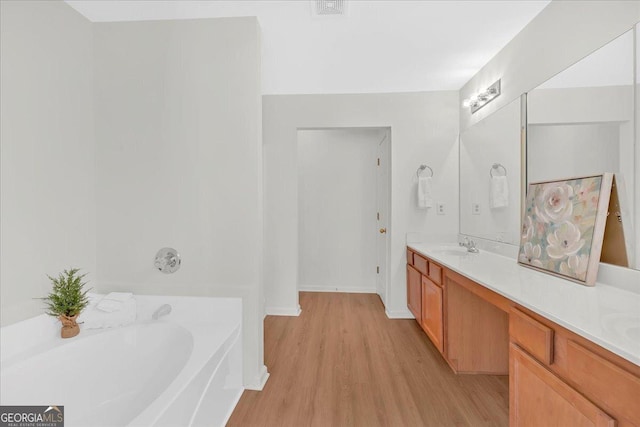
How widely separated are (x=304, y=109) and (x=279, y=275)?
6.08 feet

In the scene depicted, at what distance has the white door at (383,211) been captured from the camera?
3166mm

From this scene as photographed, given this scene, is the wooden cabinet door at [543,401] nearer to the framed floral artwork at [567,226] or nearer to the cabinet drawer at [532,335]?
the cabinet drawer at [532,335]

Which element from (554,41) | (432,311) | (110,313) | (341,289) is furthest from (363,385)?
(554,41)

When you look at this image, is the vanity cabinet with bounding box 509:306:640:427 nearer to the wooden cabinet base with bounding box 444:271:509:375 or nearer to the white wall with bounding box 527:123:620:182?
the wooden cabinet base with bounding box 444:271:509:375

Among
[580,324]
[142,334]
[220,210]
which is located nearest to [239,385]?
[142,334]

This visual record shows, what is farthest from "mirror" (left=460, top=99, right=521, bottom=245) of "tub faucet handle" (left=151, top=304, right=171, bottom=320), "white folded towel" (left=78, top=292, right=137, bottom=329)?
"white folded towel" (left=78, top=292, right=137, bottom=329)

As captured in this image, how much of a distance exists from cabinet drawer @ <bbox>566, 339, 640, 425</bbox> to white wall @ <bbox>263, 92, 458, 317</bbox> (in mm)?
2085

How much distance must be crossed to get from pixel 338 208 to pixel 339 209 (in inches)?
0.8

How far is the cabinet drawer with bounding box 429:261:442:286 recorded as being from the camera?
210cm

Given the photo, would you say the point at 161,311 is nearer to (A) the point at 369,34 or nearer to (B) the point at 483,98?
(A) the point at 369,34

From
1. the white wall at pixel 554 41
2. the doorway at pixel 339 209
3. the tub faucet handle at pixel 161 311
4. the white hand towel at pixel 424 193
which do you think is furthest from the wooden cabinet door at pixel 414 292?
the tub faucet handle at pixel 161 311

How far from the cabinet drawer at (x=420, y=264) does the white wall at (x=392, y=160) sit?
1.06 ft

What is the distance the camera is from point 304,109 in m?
3.08

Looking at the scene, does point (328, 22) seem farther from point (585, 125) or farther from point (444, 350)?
point (444, 350)
